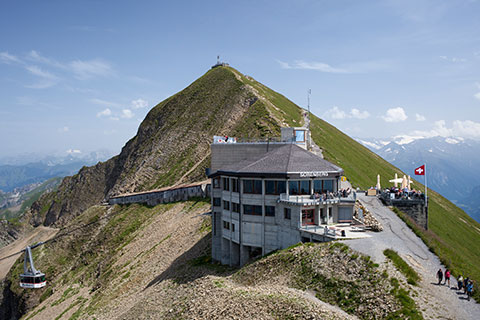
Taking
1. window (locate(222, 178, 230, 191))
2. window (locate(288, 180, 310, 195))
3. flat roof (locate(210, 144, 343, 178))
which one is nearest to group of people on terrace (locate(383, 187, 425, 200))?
flat roof (locate(210, 144, 343, 178))

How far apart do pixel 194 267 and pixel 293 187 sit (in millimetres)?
18533

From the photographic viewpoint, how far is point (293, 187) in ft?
141

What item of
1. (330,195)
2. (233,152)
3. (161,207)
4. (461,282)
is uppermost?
(233,152)

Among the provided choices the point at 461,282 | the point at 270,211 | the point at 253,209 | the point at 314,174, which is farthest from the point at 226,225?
the point at 461,282

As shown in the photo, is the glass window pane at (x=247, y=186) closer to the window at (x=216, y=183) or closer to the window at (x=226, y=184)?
the window at (x=226, y=184)

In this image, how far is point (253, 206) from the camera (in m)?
45.2

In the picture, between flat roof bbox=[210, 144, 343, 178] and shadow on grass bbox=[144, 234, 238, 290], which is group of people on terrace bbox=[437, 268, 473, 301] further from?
shadow on grass bbox=[144, 234, 238, 290]

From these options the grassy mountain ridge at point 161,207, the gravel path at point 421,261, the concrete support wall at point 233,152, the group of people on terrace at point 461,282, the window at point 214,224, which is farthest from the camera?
the grassy mountain ridge at point 161,207

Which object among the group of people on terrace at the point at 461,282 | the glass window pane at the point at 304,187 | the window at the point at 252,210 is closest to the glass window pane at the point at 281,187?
the glass window pane at the point at 304,187

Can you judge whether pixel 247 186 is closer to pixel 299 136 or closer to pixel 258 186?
pixel 258 186

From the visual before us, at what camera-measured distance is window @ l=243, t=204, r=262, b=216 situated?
44781 millimetres

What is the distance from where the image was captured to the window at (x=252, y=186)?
147 feet

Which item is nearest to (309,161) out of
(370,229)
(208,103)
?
(370,229)

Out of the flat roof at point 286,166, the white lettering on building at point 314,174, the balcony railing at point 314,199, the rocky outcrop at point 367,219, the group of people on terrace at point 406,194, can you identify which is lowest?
the rocky outcrop at point 367,219
